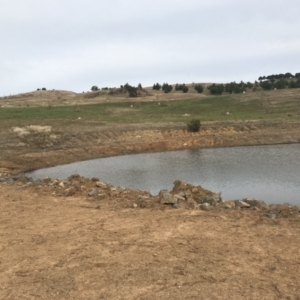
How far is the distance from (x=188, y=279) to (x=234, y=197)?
784 centimetres

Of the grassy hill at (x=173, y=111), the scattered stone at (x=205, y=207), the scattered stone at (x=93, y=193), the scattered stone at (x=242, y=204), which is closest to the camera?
the scattered stone at (x=205, y=207)

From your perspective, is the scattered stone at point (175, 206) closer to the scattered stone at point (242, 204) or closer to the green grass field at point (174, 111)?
the scattered stone at point (242, 204)

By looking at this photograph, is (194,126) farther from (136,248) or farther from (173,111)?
(136,248)

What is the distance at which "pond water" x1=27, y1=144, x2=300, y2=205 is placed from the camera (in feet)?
48.9

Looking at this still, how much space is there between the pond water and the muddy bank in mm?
1359

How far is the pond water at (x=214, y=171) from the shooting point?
587 inches

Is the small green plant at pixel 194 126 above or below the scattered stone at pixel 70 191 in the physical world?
below

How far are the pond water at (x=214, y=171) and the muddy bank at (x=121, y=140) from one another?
136cm

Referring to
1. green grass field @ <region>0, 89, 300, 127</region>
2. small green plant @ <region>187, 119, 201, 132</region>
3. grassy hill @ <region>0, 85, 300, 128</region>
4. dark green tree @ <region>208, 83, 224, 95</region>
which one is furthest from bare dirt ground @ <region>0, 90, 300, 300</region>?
dark green tree @ <region>208, 83, 224, 95</region>

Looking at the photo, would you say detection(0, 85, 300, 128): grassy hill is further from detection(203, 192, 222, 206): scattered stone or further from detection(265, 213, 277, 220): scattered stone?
detection(265, 213, 277, 220): scattered stone

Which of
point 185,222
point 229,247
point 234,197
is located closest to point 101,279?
point 229,247

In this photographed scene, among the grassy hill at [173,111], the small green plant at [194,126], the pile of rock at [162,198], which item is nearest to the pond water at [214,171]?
the pile of rock at [162,198]

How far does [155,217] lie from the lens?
31.8ft

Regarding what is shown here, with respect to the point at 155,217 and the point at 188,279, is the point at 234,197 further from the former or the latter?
the point at 188,279
